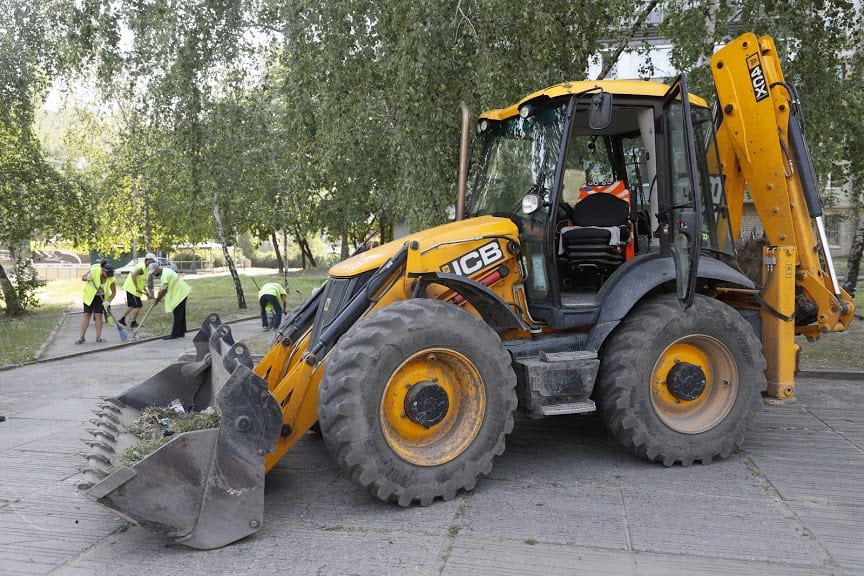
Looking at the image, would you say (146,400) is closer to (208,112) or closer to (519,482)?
(519,482)

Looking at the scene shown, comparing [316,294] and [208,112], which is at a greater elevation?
[208,112]

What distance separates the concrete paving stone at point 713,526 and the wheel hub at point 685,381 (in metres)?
0.76

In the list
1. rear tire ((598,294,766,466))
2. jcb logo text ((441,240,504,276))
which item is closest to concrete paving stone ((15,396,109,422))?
jcb logo text ((441,240,504,276))

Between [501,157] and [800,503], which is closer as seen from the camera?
[800,503]

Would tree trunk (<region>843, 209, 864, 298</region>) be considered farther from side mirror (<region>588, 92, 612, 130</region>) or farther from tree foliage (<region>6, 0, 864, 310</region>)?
side mirror (<region>588, 92, 612, 130</region>)

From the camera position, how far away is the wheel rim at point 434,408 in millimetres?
4645

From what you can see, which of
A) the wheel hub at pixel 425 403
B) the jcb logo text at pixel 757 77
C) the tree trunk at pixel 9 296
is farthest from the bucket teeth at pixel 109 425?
the tree trunk at pixel 9 296

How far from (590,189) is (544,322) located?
1199mm

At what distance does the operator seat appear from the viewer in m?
5.62

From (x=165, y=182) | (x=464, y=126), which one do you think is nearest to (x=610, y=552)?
(x=464, y=126)

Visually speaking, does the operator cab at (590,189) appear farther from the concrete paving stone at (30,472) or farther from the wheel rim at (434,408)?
the concrete paving stone at (30,472)

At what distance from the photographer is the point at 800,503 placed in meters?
4.66

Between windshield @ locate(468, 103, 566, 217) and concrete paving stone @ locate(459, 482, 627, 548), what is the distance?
6.82 ft

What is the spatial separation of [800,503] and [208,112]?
47.7 feet
